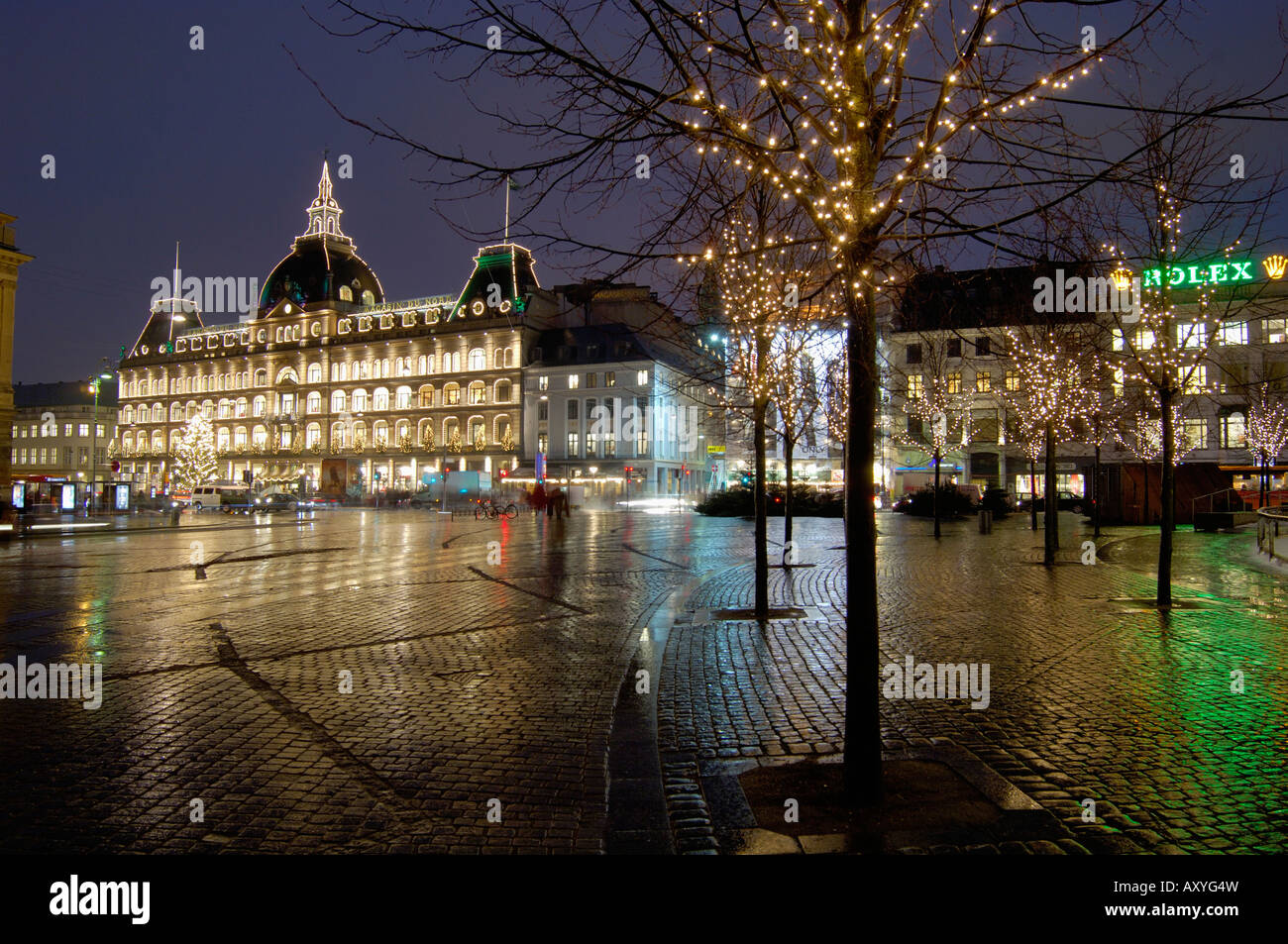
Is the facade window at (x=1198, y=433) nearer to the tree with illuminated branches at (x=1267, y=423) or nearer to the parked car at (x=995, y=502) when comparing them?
the tree with illuminated branches at (x=1267, y=423)

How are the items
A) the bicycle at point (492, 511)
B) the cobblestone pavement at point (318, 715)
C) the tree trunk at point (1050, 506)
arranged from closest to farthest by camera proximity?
1. the cobblestone pavement at point (318, 715)
2. the tree trunk at point (1050, 506)
3. the bicycle at point (492, 511)

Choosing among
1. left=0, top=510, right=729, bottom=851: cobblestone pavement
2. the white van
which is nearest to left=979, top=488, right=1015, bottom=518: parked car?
left=0, top=510, right=729, bottom=851: cobblestone pavement

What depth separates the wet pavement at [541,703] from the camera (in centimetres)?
418

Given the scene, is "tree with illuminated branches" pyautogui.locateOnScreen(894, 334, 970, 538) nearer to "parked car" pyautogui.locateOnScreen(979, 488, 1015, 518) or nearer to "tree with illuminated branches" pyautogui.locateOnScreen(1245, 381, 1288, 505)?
"parked car" pyautogui.locateOnScreen(979, 488, 1015, 518)

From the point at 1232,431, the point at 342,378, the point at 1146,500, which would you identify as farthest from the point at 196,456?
the point at 1232,431

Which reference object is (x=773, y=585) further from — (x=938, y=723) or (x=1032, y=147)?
(x=1032, y=147)

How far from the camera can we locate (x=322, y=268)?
9506 centimetres

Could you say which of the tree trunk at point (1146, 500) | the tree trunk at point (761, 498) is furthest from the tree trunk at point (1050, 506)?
the tree trunk at point (1146, 500)

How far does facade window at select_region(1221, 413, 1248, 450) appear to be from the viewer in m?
50.8

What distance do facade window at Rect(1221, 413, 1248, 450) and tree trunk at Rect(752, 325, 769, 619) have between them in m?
52.3

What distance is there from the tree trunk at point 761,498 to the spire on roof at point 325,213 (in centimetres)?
9616

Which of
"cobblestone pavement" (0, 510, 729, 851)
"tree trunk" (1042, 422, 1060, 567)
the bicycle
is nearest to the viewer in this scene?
"cobblestone pavement" (0, 510, 729, 851)

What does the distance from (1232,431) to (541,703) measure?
5894 centimetres

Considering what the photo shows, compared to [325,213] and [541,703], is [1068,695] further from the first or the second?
[325,213]
